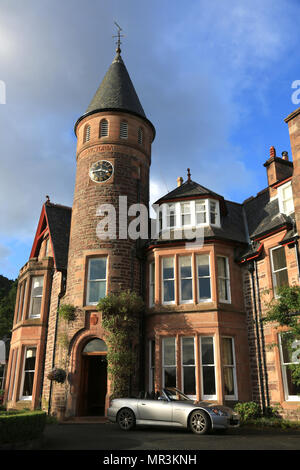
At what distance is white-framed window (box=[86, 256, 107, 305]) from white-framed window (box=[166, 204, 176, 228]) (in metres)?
3.66

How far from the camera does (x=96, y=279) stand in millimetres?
18641

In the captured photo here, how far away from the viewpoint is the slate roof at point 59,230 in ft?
70.6

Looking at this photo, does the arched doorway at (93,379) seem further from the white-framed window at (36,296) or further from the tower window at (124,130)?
the tower window at (124,130)

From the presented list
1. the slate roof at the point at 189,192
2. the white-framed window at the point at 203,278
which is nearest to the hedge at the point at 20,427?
the white-framed window at the point at 203,278

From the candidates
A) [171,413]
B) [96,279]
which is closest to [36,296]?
[96,279]

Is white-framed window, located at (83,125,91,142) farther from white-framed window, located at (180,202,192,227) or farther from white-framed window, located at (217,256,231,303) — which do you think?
white-framed window, located at (217,256,231,303)

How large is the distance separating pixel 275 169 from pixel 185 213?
16.0ft

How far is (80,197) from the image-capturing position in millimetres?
20500

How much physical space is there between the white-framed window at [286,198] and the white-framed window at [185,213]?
13.8 feet

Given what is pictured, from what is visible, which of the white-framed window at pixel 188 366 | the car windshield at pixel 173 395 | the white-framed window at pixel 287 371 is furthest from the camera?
the white-framed window at pixel 188 366

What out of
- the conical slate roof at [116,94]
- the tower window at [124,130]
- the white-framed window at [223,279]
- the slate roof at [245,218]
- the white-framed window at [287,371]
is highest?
the conical slate roof at [116,94]

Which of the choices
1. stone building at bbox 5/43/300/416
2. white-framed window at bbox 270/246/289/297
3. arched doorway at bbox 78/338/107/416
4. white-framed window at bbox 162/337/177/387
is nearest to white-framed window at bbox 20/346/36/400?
stone building at bbox 5/43/300/416

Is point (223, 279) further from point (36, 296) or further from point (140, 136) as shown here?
point (36, 296)

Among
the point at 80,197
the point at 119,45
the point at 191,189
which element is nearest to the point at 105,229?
the point at 80,197
